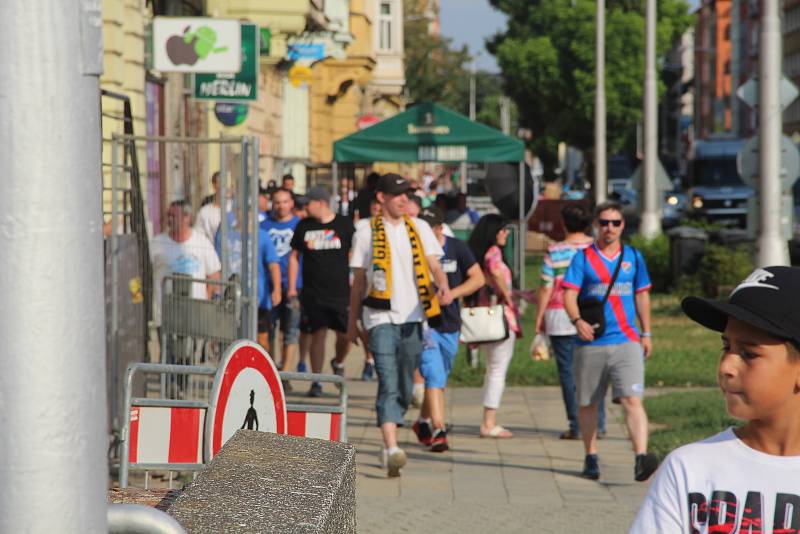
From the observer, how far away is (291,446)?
453 cm

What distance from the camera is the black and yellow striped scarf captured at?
10.3m

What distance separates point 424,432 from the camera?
11.5 meters

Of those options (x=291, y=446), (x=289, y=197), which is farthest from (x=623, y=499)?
(x=289, y=197)

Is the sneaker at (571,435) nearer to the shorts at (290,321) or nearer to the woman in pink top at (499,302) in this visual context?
the woman in pink top at (499,302)

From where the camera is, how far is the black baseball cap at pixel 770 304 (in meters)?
3.01

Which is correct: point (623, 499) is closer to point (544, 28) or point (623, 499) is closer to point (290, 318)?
point (290, 318)

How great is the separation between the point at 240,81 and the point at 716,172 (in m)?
36.5

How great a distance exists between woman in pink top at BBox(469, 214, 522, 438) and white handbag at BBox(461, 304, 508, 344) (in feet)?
0.47

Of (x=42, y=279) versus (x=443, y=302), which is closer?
(x=42, y=279)

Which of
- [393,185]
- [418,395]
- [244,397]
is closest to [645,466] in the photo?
[393,185]

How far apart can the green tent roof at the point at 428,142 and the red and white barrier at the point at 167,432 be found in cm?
1571

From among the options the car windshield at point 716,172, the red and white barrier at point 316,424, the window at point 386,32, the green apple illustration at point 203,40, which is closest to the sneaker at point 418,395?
the green apple illustration at point 203,40

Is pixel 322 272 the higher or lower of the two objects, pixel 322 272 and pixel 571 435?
the higher

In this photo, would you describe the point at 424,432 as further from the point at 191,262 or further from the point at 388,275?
the point at 191,262
